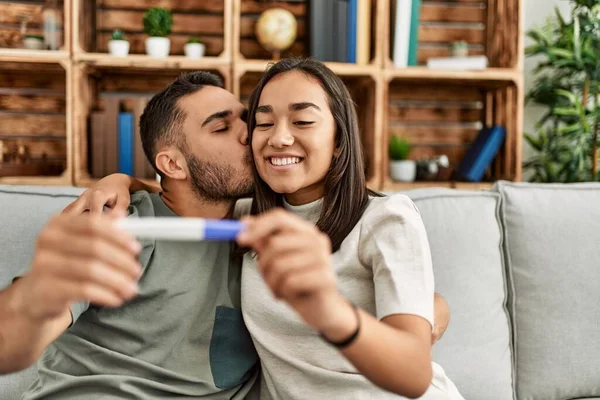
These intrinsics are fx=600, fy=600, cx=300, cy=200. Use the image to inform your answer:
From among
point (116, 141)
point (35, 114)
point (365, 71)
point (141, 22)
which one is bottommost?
point (116, 141)

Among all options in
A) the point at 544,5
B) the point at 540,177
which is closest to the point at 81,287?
the point at 540,177

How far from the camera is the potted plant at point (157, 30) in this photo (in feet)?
7.30

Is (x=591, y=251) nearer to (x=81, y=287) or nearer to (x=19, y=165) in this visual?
(x=81, y=287)

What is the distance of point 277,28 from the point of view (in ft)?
7.71

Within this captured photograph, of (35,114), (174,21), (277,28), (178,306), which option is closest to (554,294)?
(178,306)

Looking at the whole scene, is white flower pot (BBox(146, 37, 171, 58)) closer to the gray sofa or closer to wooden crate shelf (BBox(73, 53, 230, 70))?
wooden crate shelf (BBox(73, 53, 230, 70))

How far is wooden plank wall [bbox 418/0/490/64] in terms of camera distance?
8.94 feet

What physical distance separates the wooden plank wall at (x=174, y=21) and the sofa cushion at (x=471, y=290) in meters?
1.38

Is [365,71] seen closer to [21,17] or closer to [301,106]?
[301,106]

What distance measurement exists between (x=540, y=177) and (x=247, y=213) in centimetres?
168

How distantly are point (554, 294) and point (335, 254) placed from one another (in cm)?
73

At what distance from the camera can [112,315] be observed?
1202mm

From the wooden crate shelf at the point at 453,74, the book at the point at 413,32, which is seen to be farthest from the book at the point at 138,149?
the book at the point at 413,32

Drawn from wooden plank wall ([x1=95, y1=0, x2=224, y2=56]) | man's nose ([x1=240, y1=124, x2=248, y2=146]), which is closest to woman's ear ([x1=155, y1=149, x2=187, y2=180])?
man's nose ([x1=240, y1=124, x2=248, y2=146])
